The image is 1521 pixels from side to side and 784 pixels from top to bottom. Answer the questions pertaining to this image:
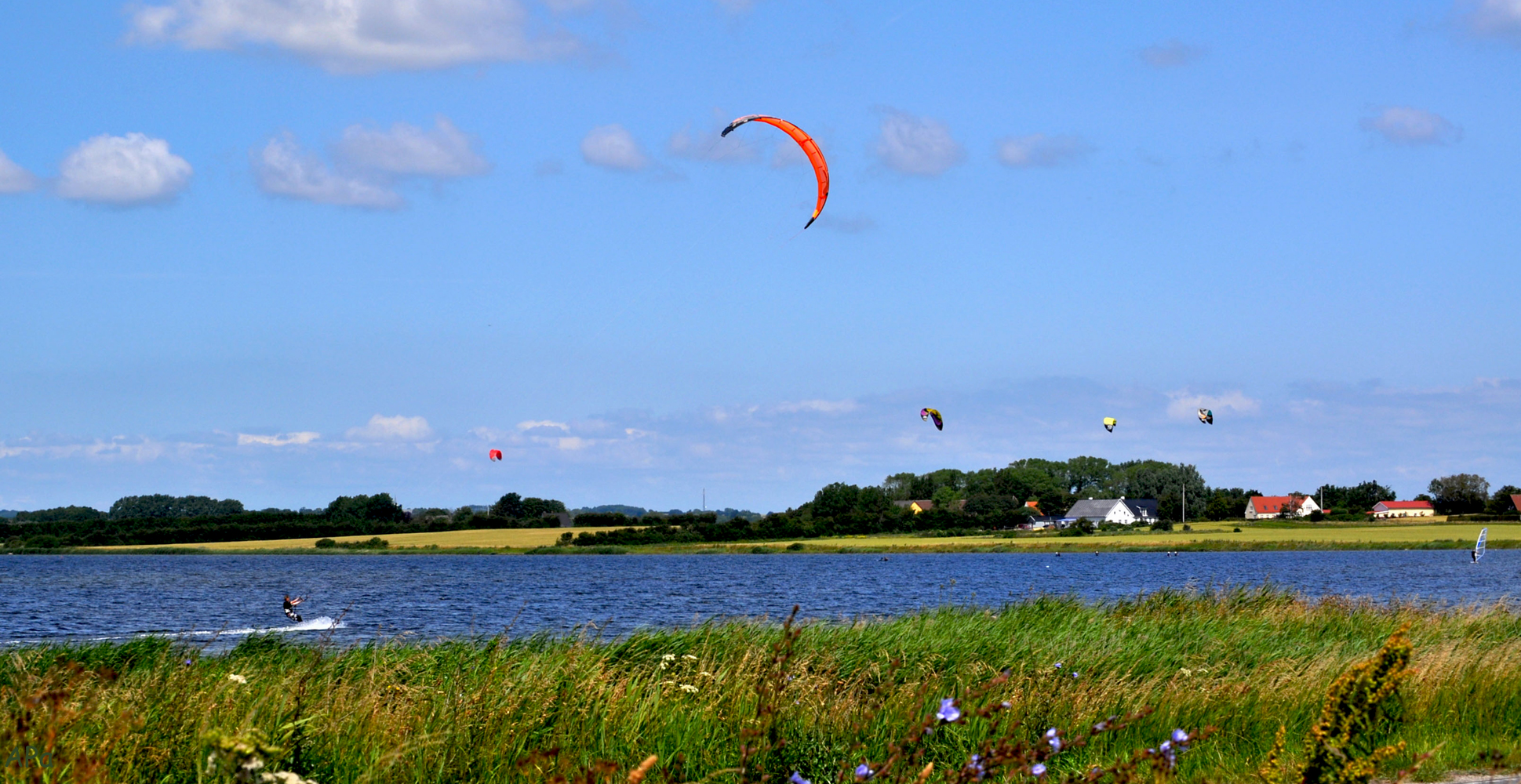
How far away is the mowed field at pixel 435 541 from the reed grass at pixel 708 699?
11422cm

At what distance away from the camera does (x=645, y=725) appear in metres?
8.98

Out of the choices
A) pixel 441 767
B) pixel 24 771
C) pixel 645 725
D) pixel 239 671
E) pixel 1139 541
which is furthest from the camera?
pixel 1139 541

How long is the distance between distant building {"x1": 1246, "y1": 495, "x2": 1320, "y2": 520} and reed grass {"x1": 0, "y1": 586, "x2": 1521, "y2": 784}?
562 ft

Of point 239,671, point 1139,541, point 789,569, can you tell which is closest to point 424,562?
point 789,569

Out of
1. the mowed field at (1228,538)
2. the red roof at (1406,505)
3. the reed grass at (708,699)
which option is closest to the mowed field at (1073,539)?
the mowed field at (1228,538)

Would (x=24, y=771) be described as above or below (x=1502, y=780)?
above

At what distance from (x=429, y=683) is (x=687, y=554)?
117 m

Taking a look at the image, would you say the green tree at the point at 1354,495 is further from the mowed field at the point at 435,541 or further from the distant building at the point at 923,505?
the mowed field at the point at 435,541

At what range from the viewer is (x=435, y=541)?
134m

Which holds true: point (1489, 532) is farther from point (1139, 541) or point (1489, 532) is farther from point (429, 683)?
point (429, 683)

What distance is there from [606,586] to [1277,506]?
5804 inches

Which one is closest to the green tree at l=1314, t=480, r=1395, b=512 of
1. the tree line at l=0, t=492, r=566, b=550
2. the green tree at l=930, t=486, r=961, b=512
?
the green tree at l=930, t=486, r=961, b=512

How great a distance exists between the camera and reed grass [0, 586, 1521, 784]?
768 centimetres

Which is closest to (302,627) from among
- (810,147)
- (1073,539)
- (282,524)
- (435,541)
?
(810,147)
